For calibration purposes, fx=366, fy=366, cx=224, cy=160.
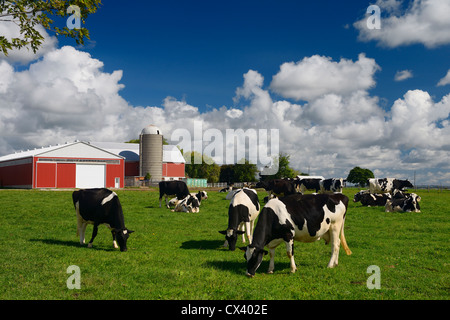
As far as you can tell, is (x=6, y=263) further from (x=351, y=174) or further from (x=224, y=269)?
(x=351, y=174)

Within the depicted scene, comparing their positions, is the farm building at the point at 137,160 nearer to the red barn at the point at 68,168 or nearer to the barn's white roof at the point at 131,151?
the barn's white roof at the point at 131,151

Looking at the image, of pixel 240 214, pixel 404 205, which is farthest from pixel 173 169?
pixel 240 214

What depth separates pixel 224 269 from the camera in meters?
9.37

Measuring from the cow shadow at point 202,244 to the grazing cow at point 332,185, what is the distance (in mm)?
24290

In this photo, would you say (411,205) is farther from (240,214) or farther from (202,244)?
(202,244)

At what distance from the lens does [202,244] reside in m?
13.1

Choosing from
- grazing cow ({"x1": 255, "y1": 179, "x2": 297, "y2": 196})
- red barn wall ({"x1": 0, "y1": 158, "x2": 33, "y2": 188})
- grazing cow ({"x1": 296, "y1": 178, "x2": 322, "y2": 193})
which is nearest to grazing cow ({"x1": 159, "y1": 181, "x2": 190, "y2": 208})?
grazing cow ({"x1": 255, "y1": 179, "x2": 297, "y2": 196})

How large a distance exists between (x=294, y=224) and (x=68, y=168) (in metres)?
51.2

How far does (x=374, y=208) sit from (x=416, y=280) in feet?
57.1

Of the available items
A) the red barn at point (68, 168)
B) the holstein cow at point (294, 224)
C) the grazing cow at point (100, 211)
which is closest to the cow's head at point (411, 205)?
the holstein cow at point (294, 224)
